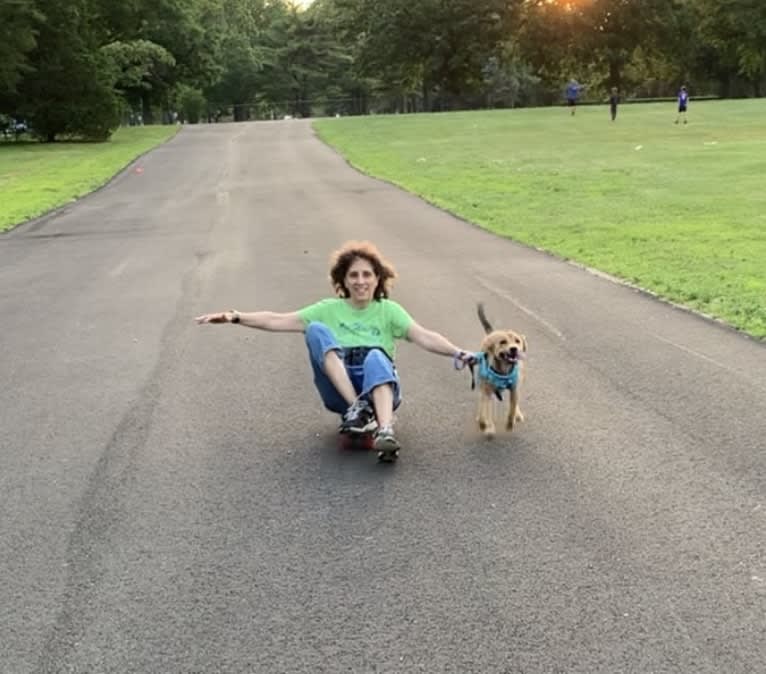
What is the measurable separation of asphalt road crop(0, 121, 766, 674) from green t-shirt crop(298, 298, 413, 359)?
612 millimetres

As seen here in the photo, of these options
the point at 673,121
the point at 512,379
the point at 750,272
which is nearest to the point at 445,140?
the point at 673,121

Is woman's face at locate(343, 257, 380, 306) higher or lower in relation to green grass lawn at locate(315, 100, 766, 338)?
higher

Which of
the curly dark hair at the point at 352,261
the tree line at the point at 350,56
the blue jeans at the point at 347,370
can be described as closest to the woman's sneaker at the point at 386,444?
the blue jeans at the point at 347,370

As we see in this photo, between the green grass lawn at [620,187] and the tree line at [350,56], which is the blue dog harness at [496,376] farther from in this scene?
the tree line at [350,56]

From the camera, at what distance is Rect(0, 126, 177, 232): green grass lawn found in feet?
74.2

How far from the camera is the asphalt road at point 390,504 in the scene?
3617 millimetres

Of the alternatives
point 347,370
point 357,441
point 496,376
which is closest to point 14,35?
point 347,370

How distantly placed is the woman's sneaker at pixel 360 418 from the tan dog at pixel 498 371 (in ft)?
2.31

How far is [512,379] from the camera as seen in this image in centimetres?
574

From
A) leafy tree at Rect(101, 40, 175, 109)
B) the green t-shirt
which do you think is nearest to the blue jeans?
the green t-shirt

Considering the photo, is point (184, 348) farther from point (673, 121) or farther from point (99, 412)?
point (673, 121)

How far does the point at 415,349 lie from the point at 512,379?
2.59 metres

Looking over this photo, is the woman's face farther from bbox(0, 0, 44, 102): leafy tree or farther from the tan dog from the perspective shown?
bbox(0, 0, 44, 102): leafy tree

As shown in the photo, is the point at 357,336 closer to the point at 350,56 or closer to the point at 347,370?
the point at 347,370
